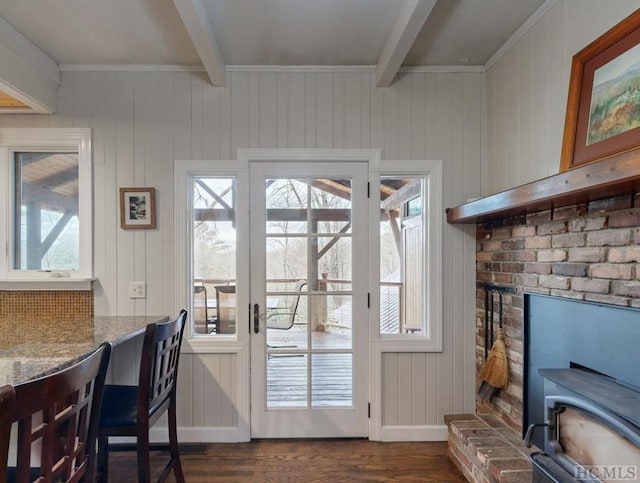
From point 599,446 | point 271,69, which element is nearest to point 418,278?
point 599,446

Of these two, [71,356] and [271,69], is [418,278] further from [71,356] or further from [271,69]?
[71,356]

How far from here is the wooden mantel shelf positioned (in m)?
1.18

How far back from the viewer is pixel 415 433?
2.59 metres

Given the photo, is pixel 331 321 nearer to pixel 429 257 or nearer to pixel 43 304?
pixel 429 257

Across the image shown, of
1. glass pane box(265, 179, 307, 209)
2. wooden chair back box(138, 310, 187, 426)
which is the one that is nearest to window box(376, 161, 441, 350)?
glass pane box(265, 179, 307, 209)

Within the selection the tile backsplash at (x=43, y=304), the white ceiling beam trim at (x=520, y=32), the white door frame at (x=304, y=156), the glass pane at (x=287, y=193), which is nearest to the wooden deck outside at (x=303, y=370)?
the white door frame at (x=304, y=156)

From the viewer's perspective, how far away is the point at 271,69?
2568mm

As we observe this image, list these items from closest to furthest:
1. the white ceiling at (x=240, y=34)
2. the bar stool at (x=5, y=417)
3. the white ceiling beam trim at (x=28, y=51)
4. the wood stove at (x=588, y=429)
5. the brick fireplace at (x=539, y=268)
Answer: the bar stool at (x=5, y=417)
the wood stove at (x=588, y=429)
the brick fireplace at (x=539, y=268)
the white ceiling at (x=240, y=34)
the white ceiling beam trim at (x=28, y=51)

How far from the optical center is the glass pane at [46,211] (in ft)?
8.47

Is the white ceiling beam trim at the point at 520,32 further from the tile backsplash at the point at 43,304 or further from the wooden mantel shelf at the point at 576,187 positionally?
the tile backsplash at the point at 43,304

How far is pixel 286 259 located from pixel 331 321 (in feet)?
1.71

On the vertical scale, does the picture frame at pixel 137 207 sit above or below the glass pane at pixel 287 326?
above

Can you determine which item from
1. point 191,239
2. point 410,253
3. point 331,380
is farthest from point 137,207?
point 410,253

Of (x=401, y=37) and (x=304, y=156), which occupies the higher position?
(x=401, y=37)
